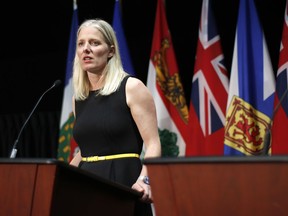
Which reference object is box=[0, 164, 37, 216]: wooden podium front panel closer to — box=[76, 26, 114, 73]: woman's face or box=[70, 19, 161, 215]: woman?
box=[70, 19, 161, 215]: woman

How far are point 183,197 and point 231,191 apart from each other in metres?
0.12

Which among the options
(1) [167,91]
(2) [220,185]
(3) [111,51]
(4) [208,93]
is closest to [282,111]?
(4) [208,93]

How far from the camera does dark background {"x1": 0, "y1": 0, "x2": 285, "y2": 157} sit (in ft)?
14.8

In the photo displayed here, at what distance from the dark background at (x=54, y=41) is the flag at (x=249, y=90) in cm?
42

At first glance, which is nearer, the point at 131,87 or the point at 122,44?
the point at 131,87

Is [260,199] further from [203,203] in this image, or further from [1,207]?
[1,207]

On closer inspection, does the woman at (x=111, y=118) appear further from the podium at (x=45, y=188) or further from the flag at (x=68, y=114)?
the flag at (x=68, y=114)

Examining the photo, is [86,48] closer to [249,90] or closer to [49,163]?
[49,163]

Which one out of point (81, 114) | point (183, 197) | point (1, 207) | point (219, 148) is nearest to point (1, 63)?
point (219, 148)

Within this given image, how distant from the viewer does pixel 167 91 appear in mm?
4234

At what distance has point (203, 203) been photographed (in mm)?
1266

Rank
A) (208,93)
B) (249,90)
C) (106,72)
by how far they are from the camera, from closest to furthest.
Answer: (106,72) < (249,90) < (208,93)

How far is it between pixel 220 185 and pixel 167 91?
9.88ft

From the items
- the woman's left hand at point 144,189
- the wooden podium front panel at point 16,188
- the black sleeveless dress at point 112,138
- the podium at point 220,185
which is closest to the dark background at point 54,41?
the black sleeveless dress at point 112,138
